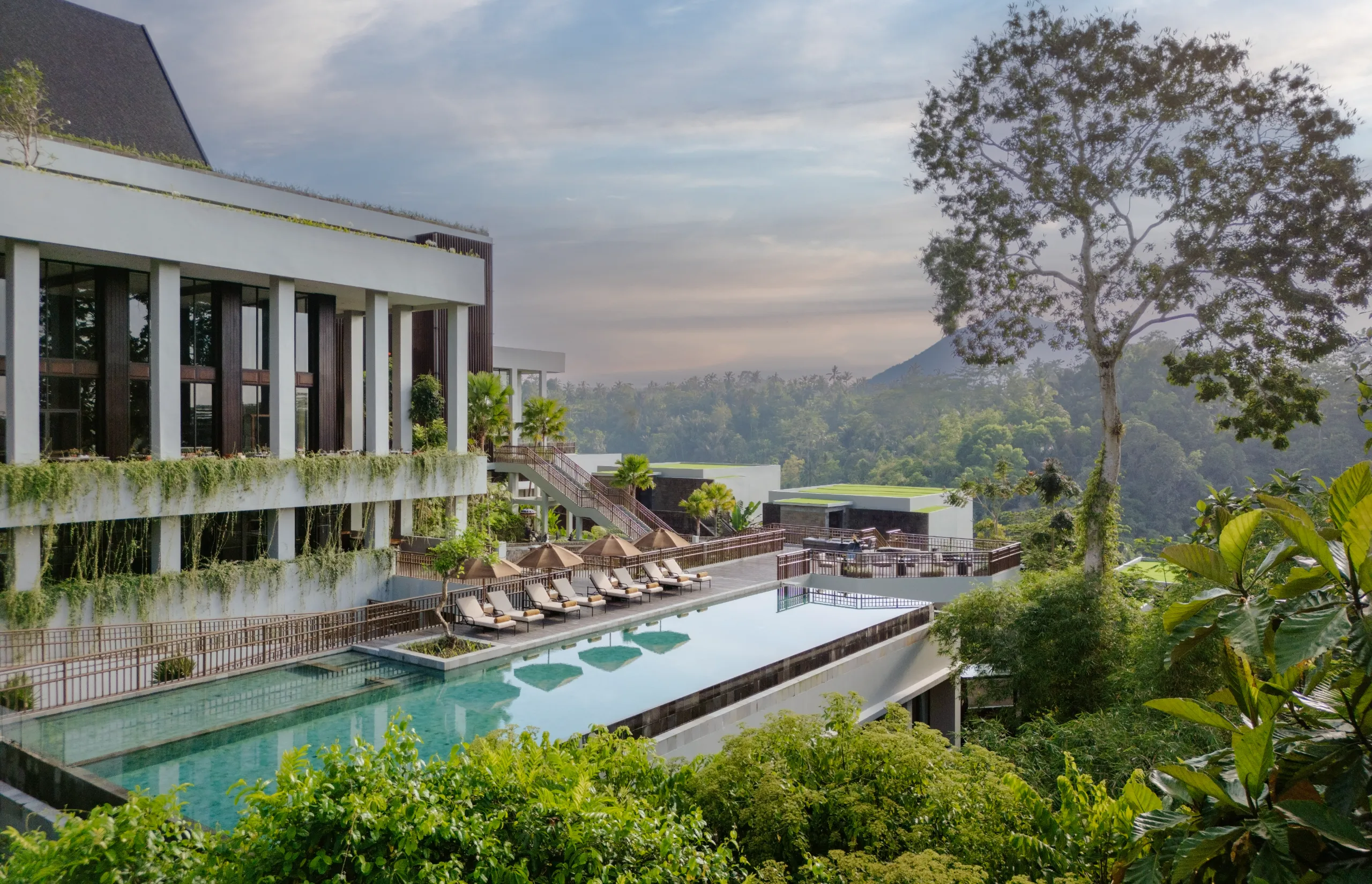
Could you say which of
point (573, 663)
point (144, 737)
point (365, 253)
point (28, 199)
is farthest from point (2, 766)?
point (365, 253)

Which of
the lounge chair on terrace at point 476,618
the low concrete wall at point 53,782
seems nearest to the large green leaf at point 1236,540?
the low concrete wall at point 53,782

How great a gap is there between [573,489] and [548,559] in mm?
8025

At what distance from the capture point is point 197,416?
19688mm

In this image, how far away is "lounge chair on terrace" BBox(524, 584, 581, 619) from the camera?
1786cm

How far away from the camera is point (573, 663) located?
14.9 metres

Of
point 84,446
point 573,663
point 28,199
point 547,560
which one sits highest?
point 28,199

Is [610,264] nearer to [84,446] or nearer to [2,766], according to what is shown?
[84,446]

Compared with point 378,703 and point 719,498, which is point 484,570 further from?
point 719,498

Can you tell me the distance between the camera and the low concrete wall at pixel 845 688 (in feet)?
38.8

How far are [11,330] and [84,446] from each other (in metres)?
3.18

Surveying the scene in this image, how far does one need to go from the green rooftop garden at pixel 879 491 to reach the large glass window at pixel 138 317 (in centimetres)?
2378

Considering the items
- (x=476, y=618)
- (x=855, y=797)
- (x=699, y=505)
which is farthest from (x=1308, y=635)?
(x=699, y=505)

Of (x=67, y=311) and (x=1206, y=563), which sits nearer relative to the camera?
(x=1206, y=563)

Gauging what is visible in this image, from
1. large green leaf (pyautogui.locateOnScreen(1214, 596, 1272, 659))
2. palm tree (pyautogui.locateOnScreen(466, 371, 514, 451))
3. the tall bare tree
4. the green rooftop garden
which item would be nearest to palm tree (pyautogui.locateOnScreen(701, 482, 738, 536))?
the green rooftop garden
